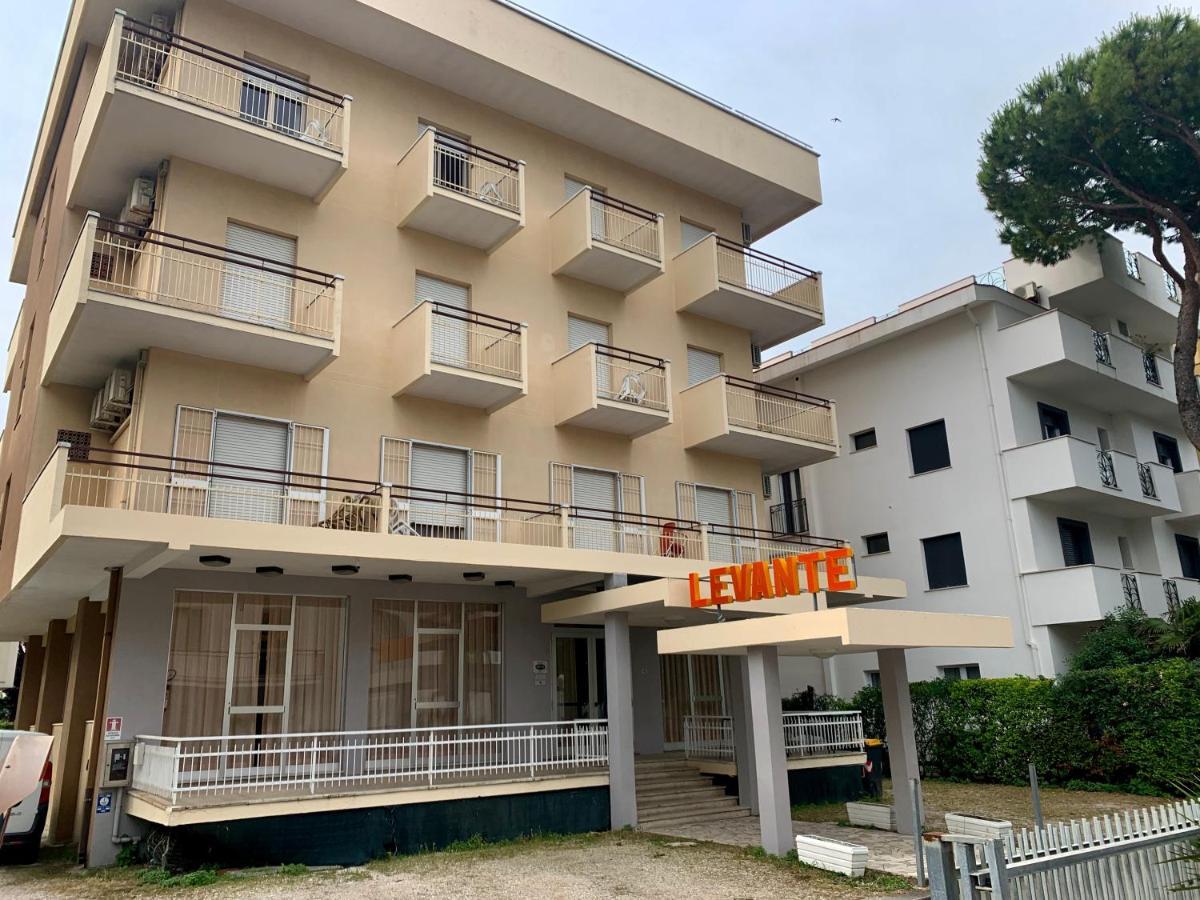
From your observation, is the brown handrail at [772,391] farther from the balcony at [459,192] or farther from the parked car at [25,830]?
the parked car at [25,830]

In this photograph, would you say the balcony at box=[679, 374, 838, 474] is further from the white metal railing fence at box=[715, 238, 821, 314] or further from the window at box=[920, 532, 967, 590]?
the window at box=[920, 532, 967, 590]

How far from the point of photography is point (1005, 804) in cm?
1689

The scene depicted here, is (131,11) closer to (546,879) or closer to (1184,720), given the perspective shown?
(546,879)

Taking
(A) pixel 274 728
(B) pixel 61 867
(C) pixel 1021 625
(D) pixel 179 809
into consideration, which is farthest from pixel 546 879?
(C) pixel 1021 625

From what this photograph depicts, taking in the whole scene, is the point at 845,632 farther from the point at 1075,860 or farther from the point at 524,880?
the point at 524,880

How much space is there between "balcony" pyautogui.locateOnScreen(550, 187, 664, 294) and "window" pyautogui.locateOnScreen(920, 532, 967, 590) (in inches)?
430

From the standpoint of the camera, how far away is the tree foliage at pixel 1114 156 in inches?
808

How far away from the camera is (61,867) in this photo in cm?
1262

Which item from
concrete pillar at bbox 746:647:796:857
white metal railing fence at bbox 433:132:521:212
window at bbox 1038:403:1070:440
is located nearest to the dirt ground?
concrete pillar at bbox 746:647:796:857

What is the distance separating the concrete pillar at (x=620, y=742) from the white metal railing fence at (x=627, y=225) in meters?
9.02

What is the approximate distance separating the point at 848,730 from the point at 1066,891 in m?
11.6

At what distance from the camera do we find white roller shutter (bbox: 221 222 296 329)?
1483cm

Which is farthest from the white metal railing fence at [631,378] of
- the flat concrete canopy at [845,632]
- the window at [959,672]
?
the window at [959,672]

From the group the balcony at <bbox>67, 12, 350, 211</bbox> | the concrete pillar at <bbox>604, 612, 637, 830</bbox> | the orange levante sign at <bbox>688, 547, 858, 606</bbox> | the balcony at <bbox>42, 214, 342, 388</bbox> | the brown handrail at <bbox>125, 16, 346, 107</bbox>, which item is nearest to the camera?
the orange levante sign at <bbox>688, 547, 858, 606</bbox>
